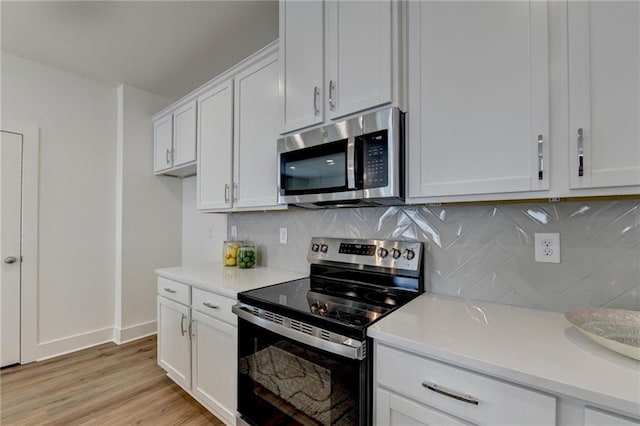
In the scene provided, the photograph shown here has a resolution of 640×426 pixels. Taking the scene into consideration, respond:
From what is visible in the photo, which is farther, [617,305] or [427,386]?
[617,305]

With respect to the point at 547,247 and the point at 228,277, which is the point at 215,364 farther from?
the point at 547,247

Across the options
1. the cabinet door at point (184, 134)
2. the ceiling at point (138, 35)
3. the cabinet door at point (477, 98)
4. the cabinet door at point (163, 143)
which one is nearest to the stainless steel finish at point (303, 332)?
the cabinet door at point (477, 98)

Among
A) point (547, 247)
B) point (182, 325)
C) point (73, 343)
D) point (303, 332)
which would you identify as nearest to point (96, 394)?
point (182, 325)

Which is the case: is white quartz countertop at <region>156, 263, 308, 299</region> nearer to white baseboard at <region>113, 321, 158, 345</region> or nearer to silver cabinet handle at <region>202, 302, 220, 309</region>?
silver cabinet handle at <region>202, 302, 220, 309</region>

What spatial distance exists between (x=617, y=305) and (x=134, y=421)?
252cm

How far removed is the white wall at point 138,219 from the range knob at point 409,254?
2.80 meters

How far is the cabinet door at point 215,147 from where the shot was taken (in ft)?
7.09

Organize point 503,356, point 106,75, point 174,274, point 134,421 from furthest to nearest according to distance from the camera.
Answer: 1. point 106,75
2. point 174,274
3. point 134,421
4. point 503,356

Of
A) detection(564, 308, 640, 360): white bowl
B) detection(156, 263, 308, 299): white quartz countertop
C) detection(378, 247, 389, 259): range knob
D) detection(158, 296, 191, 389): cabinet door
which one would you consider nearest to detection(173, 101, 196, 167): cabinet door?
detection(156, 263, 308, 299): white quartz countertop

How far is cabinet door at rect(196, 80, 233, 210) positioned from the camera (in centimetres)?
216

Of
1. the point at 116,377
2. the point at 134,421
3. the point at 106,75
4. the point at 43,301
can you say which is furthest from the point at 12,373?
the point at 106,75

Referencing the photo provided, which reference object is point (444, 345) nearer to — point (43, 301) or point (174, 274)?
point (174, 274)

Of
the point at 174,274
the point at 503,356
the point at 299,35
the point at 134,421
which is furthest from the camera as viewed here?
the point at 174,274

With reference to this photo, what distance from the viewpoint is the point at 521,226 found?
1275 millimetres
